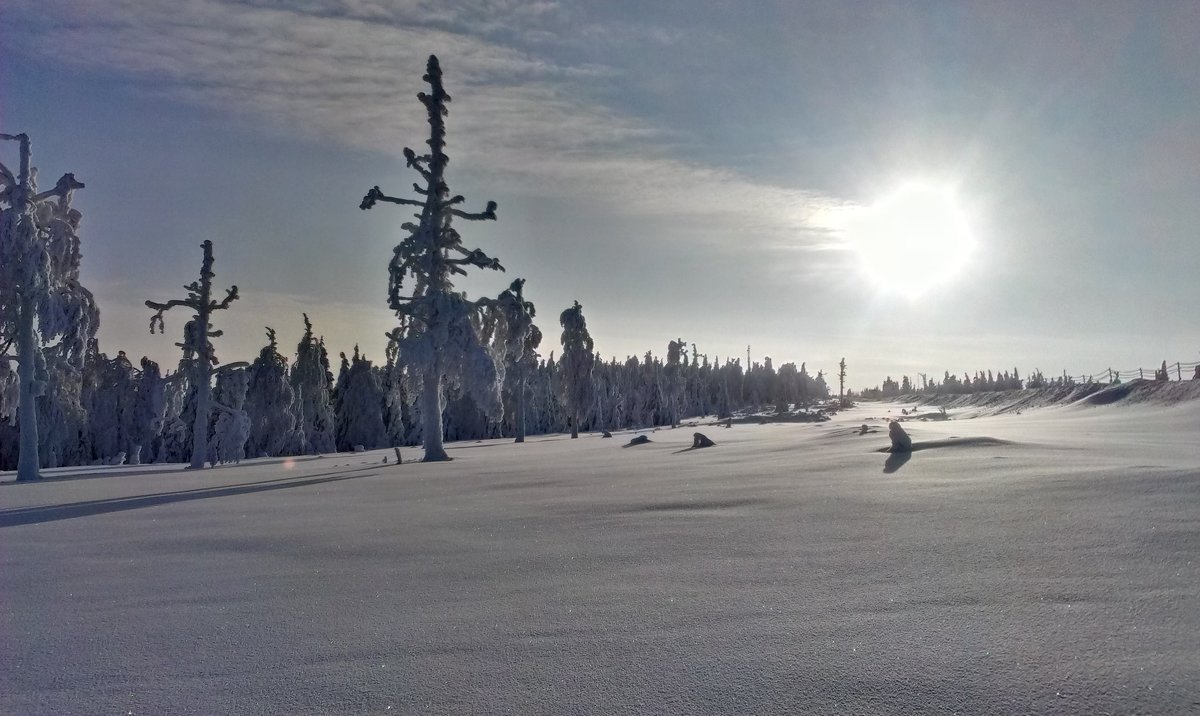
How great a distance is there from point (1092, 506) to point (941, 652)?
99.9 inches

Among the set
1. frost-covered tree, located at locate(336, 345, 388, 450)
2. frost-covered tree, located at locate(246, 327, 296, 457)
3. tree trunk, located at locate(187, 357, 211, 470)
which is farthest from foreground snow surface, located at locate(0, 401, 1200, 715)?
frost-covered tree, located at locate(336, 345, 388, 450)

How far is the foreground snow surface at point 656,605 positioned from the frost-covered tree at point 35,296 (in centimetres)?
1082

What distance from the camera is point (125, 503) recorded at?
768 centimetres

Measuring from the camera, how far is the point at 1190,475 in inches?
170

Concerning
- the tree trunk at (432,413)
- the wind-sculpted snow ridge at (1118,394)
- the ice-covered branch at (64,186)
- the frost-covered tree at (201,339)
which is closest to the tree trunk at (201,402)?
the frost-covered tree at (201,339)

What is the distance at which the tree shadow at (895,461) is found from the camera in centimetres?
618

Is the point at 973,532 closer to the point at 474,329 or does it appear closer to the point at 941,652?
the point at 941,652

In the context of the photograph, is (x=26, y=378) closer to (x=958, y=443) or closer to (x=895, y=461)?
(x=895, y=461)

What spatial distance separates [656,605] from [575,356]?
3830cm

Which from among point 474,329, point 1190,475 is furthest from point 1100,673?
point 474,329

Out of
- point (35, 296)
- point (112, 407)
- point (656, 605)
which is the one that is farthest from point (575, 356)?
point (656, 605)

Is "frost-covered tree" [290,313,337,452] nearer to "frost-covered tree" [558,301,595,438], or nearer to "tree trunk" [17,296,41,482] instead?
"frost-covered tree" [558,301,595,438]

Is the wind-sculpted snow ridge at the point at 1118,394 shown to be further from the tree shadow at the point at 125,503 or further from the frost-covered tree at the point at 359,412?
the frost-covered tree at the point at 359,412

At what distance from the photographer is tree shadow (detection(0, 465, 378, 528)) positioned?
6.55m
